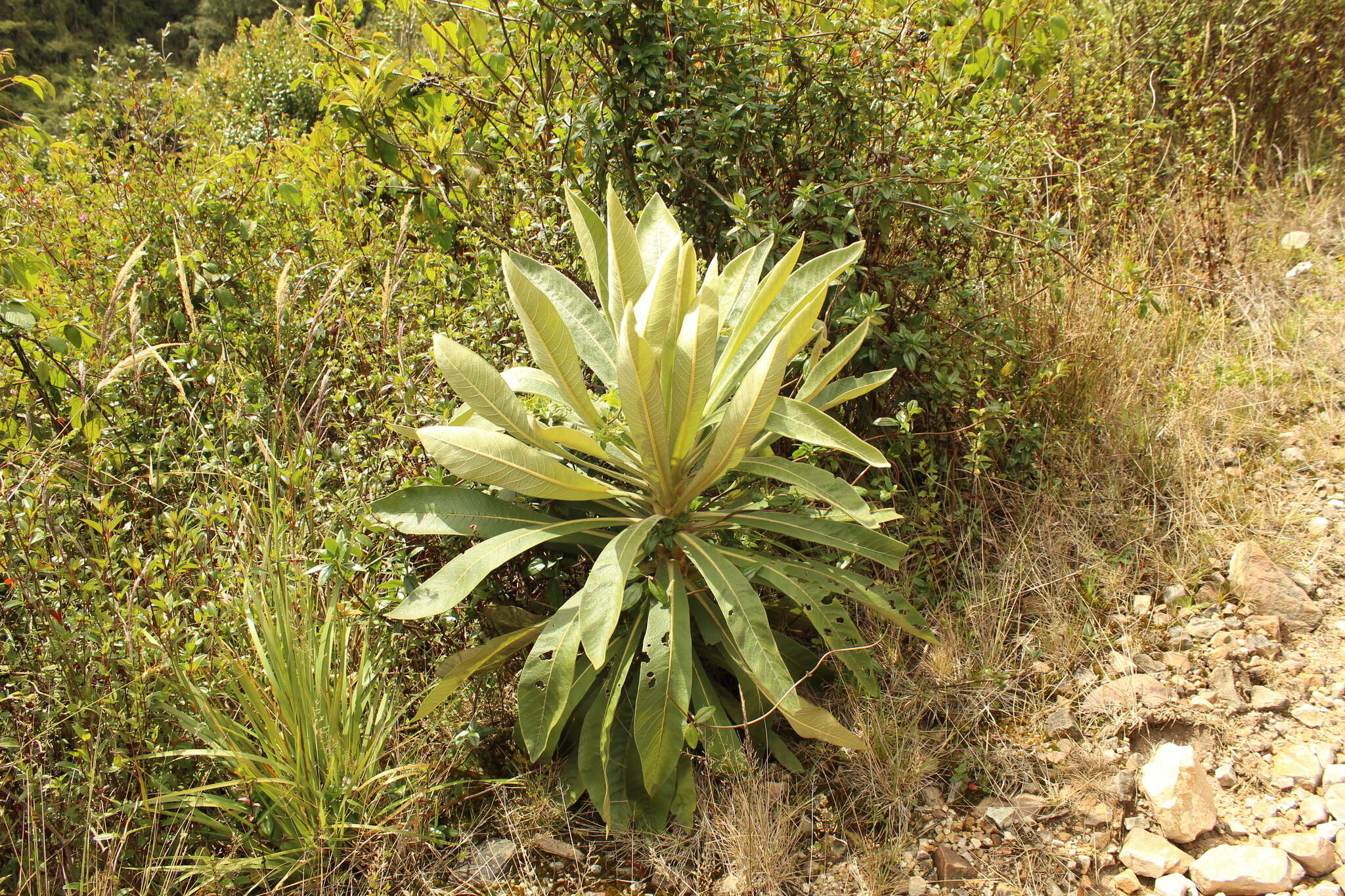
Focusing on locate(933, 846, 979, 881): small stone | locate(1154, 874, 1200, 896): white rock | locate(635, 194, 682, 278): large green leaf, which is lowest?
locate(933, 846, 979, 881): small stone

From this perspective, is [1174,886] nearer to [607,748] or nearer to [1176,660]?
[1176,660]

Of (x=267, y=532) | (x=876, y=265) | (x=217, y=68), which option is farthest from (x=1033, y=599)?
(x=217, y=68)

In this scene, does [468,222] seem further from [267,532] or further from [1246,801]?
[1246,801]

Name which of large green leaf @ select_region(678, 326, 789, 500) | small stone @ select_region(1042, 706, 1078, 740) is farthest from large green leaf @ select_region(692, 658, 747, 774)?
small stone @ select_region(1042, 706, 1078, 740)

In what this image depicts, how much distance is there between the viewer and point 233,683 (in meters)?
1.96

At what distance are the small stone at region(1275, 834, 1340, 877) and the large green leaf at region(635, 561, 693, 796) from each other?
1.39 metres

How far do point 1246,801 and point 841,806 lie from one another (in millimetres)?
974

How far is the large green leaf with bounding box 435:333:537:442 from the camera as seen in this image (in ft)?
6.10

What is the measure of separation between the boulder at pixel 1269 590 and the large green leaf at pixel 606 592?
6.12 feet

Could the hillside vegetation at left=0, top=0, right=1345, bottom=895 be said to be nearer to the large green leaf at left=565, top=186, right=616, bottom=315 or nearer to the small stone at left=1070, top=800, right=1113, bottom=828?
the large green leaf at left=565, top=186, right=616, bottom=315

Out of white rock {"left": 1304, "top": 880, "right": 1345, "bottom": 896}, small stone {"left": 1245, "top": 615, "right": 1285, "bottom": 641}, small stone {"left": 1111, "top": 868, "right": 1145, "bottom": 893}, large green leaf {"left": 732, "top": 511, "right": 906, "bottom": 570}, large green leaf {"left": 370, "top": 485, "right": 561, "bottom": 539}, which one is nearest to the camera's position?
white rock {"left": 1304, "top": 880, "right": 1345, "bottom": 896}

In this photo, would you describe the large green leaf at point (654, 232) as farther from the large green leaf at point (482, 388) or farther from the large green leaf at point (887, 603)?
the large green leaf at point (887, 603)

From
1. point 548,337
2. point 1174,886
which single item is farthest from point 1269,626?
point 548,337

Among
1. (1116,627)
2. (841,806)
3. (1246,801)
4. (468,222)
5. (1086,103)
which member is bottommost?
(841,806)
